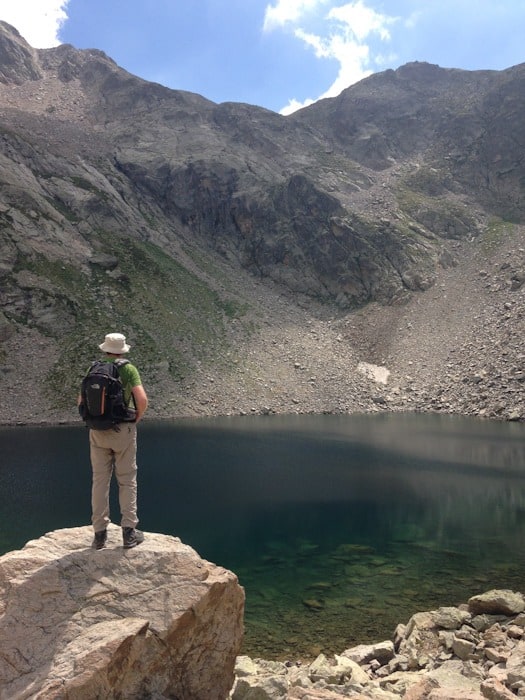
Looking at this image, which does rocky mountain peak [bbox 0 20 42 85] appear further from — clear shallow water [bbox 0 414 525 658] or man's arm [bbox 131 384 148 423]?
man's arm [bbox 131 384 148 423]

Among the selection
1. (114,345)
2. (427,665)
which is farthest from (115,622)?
(427,665)

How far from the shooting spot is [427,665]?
35.5 ft

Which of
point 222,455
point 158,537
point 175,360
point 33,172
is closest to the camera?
point 158,537

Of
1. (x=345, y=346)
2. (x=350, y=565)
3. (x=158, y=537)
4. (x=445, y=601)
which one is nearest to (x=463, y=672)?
(x=445, y=601)

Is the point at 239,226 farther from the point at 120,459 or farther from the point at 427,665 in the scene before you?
the point at 120,459

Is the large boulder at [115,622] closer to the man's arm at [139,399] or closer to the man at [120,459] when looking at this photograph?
the man at [120,459]

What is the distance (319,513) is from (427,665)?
46.7ft

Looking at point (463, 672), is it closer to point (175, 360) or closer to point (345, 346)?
point (175, 360)

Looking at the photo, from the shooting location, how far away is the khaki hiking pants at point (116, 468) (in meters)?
7.60

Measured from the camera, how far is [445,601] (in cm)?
1528

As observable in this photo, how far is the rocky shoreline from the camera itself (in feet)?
25.0

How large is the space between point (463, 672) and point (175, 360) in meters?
60.8

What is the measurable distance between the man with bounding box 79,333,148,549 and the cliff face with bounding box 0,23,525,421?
53.9 meters

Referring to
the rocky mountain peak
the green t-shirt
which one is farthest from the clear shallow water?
the rocky mountain peak
